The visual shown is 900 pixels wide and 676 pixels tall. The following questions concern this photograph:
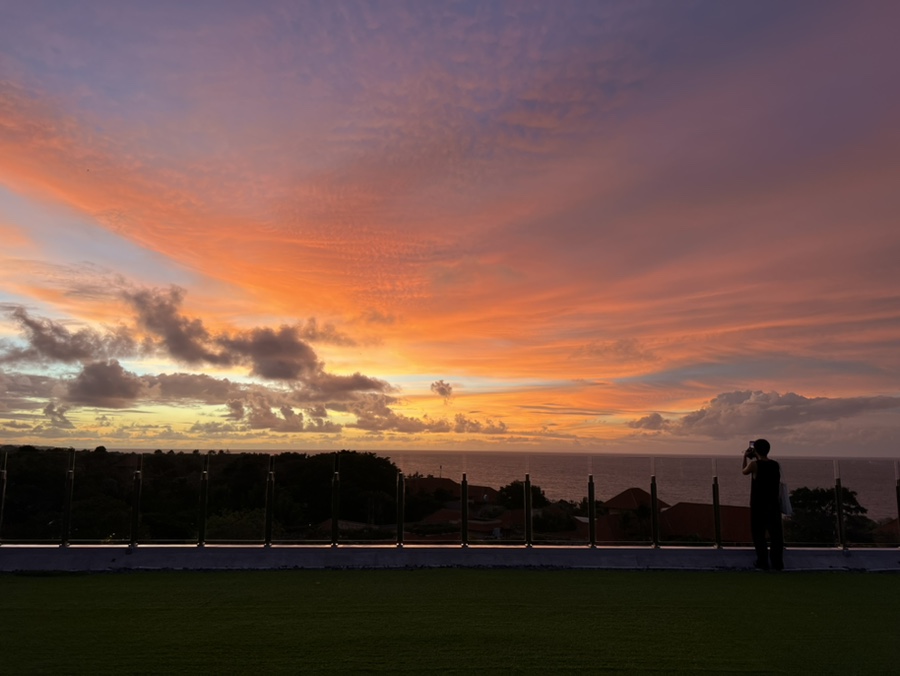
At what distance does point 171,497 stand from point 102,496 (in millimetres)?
1066

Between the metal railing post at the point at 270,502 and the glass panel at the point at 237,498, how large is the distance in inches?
2.0

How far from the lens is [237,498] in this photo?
1137 centimetres

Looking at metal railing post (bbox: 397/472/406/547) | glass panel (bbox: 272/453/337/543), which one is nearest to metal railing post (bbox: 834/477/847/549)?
metal railing post (bbox: 397/472/406/547)

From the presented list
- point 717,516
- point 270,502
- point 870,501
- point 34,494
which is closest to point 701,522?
point 717,516

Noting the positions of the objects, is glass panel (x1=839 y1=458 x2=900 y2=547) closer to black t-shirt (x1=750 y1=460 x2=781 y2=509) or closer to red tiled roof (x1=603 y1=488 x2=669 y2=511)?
black t-shirt (x1=750 y1=460 x2=781 y2=509)

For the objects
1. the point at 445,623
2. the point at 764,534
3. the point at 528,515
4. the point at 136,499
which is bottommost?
the point at 445,623

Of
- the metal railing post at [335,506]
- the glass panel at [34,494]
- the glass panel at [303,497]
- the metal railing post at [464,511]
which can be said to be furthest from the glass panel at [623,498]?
the glass panel at [34,494]

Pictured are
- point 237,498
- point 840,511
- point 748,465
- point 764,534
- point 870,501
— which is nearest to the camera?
point 764,534

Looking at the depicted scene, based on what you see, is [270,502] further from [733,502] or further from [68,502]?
[733,502]

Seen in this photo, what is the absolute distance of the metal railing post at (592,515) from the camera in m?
11.4

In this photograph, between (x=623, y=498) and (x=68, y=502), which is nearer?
(x=68, y=502)

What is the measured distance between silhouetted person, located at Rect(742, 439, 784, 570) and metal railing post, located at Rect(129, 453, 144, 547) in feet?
30.5

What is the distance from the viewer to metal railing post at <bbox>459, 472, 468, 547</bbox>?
448 inches

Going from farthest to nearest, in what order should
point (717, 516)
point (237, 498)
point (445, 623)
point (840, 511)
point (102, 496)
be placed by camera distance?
1. point (840, 511)
2. point (717, 516)
3. point (237, 498)
4. point (102, 496)
5. point (445, 623)
